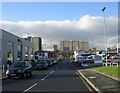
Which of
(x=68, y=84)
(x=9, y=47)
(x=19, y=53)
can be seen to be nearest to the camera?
(x=68, y=84)

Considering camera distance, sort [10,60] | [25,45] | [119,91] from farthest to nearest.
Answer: [25,45] → [10,60] → [119,91]

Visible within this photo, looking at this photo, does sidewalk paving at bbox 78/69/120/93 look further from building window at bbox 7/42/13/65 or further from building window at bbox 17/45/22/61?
building window at bbox 17/45/22/61

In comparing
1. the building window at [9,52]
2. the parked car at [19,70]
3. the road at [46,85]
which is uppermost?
the building window at [9,52]

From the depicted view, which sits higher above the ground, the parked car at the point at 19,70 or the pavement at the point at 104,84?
the parked car at the point at 19,70

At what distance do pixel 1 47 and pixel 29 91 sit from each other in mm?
39684

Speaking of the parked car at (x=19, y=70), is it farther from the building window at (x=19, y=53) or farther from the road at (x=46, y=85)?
the building window at (x=19, y=53)

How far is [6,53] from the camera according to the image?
59.7m

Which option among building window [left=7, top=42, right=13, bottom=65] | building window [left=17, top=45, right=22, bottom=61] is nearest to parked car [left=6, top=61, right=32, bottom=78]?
building window [left=7, top=42, right=13, bottom=65]

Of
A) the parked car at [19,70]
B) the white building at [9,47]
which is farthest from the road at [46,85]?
the white building at [9,47]

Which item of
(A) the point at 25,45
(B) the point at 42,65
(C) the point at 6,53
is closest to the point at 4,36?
(C) the point at 6,53

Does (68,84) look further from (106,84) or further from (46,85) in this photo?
(106,84)

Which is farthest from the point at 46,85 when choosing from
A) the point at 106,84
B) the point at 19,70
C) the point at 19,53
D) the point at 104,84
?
the point at 19,53

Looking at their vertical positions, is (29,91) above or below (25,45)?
below

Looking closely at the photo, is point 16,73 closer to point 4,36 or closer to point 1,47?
point 1,47
